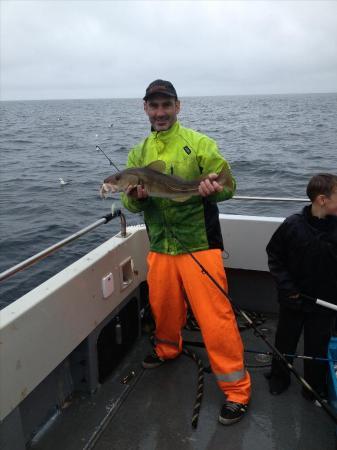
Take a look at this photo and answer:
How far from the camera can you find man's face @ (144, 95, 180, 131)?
3.28 metres

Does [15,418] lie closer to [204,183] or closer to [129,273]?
[129,273]

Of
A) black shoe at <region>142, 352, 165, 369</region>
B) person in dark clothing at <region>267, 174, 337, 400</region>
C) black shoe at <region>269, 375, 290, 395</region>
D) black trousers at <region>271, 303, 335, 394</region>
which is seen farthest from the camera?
black shoe at <region>142, 352, 165, 369</region>

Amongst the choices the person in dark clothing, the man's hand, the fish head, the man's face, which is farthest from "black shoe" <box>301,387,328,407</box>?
the man's face

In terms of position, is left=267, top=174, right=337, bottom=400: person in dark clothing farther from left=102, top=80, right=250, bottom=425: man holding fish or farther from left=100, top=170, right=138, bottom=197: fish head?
left=100, top=170, right=138, bottom=197: fish head

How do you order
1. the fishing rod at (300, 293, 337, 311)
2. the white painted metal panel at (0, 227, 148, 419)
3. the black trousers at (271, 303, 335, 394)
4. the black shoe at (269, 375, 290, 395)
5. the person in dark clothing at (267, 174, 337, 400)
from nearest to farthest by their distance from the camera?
the white painted metal panel at (0, 227, 148, 419)
the fishing rod at (300, 293, 337, 311)
the person in dark clothing at (267, 174, 337, 400)
the black trousers at (271, 303, 335, 394)
the black shoe at (269, 375, 290, 395)

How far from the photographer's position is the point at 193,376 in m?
3.80

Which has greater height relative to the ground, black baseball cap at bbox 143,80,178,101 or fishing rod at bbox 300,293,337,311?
black baseball cap at bbox 143,80,178,101

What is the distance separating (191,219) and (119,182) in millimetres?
616

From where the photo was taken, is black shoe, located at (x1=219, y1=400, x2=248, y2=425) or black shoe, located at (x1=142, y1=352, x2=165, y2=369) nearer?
black shoe, located at (x1=219, y1=400, x2=248, y2=425)

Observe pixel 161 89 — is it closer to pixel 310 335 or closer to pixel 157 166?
pixel 157 166

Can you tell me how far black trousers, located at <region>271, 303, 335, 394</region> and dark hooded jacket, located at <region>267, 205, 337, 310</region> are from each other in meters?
0.11

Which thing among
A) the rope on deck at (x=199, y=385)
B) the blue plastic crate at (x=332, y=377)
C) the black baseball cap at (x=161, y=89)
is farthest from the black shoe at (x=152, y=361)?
the black baseball cap at (x=161, y=89)

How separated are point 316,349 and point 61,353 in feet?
6.17

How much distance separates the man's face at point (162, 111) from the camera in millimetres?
3281
